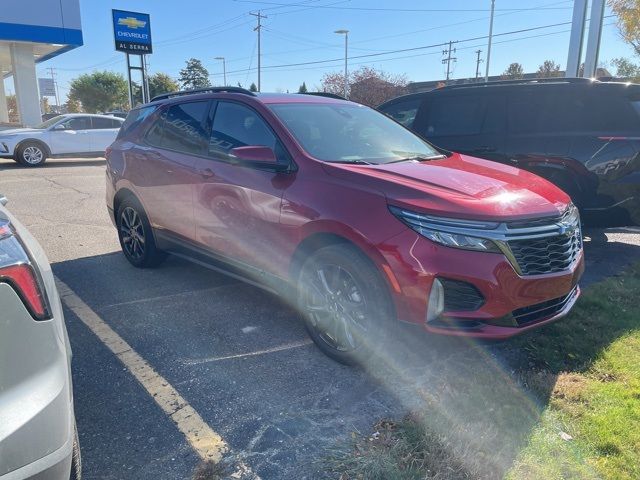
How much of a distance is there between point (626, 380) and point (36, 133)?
1645cm

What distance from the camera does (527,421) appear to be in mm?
2738

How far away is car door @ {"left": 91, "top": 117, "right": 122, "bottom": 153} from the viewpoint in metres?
16.2

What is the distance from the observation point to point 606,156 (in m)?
5.18

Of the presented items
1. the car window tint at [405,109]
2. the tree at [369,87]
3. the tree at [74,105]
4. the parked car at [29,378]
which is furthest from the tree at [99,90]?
the parked car at [29,378]

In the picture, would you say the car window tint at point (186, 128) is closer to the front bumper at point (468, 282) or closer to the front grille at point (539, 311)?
the front bumper at point (468, 282)

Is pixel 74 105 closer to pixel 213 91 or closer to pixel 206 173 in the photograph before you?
pixel 213 91

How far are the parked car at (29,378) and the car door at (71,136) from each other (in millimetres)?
15812

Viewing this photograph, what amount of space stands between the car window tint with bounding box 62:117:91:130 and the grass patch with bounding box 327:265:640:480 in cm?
1592

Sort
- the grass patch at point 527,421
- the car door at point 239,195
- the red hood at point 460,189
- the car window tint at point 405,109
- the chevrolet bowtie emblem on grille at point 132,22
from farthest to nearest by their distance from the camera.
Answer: the chevrolet bowtie emblem on grille at point 132,22, the car window tint at point 405,109, the car door at point 239,195, the red hood at point 460,189, the grass patch at point 527,421

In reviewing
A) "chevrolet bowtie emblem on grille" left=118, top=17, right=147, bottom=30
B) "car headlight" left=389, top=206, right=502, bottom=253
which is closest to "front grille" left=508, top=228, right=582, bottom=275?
"car headlight" left=389, top=206, right=502, bottom=253

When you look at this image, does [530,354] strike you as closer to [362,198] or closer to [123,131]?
[362,198]

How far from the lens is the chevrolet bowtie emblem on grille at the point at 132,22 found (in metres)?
22.4

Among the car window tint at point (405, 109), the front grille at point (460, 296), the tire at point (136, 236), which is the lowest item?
the tire at point (136, 236)

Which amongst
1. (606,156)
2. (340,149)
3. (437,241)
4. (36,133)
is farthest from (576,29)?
(36,133)
